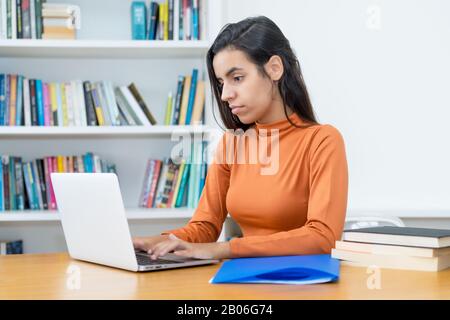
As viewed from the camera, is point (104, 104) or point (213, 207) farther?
point (104, 104)

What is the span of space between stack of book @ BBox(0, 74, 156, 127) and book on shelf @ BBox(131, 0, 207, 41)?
30cm

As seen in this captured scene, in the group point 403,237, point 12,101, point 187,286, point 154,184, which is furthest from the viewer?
point 154,184

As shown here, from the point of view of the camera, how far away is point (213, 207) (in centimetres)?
186

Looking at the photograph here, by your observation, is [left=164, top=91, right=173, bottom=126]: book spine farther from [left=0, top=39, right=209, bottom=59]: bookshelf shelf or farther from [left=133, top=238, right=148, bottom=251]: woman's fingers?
[left=133, top=238, right=148, bottom=251]: woman's fingers

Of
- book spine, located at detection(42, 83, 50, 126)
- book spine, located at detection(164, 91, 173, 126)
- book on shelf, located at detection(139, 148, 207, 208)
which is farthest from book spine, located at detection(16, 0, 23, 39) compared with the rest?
book on shelf, located at detection(139, 148, 207, 208)

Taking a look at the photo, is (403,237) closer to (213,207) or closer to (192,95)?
(213,207)

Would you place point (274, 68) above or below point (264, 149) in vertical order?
above

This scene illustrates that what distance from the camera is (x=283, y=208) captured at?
1.69 m

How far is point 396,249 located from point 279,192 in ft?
1.49

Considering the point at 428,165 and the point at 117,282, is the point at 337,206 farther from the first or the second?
the point at 428,165

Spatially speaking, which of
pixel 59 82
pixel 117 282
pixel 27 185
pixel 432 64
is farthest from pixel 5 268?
pixel 432 64

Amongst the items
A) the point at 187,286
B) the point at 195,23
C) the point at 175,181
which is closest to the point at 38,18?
the point at 195,23
